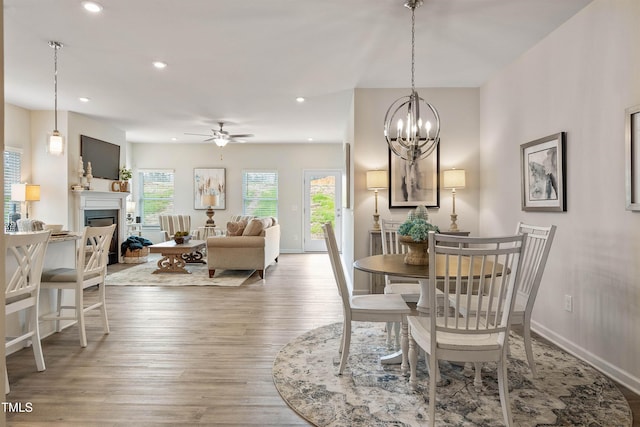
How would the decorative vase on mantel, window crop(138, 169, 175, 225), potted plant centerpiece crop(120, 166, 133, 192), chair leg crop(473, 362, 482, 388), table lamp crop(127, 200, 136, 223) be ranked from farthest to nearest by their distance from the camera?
window crop(138, 169, 175, 225) < table lamp crop(127, 200, 136, 223) < potted plant centerpiece crop(120, 166, 133, 192) < the decorative vase on mantel < chair leg crop(473, 362, 482, 388)

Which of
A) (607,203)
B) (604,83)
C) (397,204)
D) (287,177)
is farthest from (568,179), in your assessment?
(287,177)

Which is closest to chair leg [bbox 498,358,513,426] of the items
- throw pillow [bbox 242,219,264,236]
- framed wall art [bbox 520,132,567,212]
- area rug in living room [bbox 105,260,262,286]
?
framed wall art [bbox 520,132,567,212]

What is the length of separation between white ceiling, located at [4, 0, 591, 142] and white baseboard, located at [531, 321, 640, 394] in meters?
2.54

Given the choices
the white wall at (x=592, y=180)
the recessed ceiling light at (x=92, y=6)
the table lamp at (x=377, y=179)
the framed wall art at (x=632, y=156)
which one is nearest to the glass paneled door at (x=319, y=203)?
the table lamp at (x=377, y=179)

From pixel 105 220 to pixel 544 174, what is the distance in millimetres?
7089

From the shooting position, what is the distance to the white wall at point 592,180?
2.45 meters

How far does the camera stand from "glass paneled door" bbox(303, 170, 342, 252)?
9.26 m

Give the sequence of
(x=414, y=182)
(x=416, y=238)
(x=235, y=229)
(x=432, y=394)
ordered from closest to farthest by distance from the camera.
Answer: (x=432, y=394) → (x=416, y=238) → (x=414, y=182) → (x=235, y=229)

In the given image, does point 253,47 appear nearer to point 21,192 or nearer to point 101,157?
point 21,192

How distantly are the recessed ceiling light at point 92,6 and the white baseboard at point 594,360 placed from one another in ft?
14.4

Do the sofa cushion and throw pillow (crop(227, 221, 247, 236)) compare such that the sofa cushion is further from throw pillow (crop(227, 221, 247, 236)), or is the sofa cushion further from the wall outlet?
the wall outlet

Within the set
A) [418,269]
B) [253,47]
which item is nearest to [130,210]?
[253,47]

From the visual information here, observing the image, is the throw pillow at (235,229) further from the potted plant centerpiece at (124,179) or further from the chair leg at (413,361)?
the chair leg at (413,361)

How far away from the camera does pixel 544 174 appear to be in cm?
335
